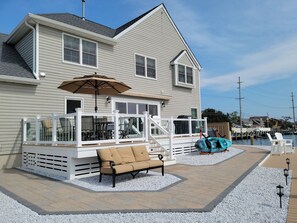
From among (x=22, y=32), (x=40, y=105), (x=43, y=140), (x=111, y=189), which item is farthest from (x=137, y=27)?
(x=111, y=189)

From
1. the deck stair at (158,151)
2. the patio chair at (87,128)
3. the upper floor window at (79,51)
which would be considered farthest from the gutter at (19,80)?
the deck stair at (158,151)

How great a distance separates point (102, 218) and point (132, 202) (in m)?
0.95

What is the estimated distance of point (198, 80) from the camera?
19.1 meters

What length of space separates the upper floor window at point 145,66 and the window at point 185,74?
2.39m

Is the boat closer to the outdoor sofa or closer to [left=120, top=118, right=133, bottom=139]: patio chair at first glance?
[left=120, top=118, right=133, bottom=139]: patio chair

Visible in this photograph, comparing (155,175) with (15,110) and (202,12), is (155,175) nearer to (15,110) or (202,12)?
(15,110)

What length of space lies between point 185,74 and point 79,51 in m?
8.27

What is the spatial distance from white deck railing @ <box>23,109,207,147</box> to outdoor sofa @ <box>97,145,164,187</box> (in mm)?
932

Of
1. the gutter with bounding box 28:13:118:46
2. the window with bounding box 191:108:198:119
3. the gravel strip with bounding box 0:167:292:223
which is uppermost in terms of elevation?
the gutter with bounding box 28:13:118:46

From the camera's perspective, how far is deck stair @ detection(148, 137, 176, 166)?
9711mm

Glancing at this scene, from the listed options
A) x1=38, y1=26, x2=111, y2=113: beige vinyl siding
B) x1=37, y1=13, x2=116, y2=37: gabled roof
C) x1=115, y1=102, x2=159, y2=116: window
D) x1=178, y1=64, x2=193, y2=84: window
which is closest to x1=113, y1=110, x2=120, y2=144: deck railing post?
x1=38, y1=26, x2=111, y2=113: beige vinyl siding

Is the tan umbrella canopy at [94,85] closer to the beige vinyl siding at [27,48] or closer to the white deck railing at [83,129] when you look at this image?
the white deck railing at [83,129]

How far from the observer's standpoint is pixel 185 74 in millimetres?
17844

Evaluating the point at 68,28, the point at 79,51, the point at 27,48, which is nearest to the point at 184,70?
the point at 79,51
